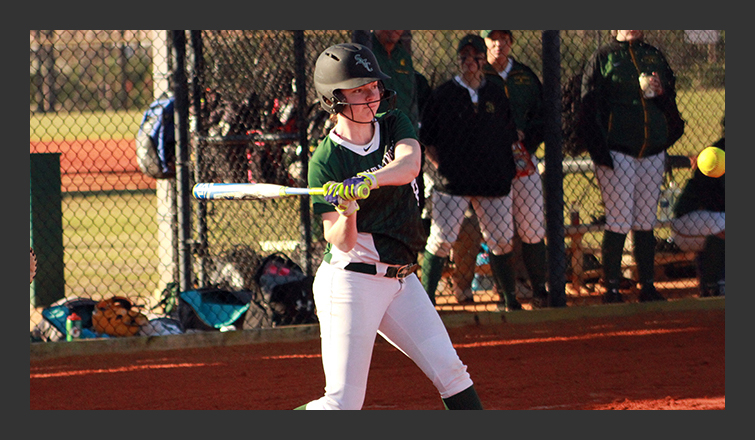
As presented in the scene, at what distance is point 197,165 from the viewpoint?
6.46m

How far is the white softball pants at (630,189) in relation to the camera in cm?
624

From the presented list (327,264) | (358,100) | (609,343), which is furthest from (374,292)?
(609,343)

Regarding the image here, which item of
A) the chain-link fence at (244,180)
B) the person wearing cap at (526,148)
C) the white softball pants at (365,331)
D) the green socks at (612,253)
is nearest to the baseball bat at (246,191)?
the white softball pants at (365,331)

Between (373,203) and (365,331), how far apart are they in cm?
49

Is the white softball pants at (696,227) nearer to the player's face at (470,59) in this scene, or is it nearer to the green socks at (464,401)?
the player's face at (470,59)

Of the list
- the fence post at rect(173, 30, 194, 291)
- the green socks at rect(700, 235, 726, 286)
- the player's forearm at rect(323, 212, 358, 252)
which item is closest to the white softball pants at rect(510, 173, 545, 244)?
the green socks at rect(700, 235, 726, 286)

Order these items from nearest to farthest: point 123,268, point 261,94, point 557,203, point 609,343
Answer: point 609,343
point 557,203
point 261,94
point 123,268

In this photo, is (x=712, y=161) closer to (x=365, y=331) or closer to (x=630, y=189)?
(x=630, y=189)

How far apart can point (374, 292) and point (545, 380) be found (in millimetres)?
2297

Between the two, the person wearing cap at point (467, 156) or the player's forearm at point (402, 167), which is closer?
the player's forearm at point (402, 167)

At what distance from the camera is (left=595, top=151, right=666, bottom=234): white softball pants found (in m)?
6.24

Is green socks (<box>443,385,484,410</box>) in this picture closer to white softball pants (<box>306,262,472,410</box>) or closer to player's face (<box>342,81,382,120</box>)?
white softball pants (<box>306,262,472,410</box>)

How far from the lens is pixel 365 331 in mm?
3090

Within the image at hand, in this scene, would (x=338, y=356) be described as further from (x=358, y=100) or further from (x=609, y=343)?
(x=609, y=343)
